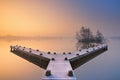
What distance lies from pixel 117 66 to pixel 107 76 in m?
1.70

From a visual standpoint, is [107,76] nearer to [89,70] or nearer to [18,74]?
[89,70]

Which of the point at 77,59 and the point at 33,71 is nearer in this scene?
the point at 33,71

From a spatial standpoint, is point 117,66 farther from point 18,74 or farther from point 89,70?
point 18,74

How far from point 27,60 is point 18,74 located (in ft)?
7.71

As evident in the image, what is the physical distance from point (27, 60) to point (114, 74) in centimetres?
373

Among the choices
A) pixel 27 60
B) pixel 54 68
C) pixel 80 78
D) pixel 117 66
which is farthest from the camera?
pixel 27 60

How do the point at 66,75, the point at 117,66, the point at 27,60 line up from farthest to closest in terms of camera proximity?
the point at 27,60, the point at 117,66, the point at 66,75

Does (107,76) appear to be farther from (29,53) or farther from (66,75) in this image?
(29,53)

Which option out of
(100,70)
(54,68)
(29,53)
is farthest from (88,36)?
(54,68)

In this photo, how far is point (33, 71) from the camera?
8.20 m

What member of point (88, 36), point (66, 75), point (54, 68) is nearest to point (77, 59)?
point (54, 68)

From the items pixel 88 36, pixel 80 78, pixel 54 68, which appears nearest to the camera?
pixel 54 68

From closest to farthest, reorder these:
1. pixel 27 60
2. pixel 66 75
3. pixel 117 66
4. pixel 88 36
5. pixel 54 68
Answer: pixel 66 75, pixel 54 68, pixel 117 66, pixel 27 60, pixel 88 36

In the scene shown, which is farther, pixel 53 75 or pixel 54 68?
pixel 54 68
